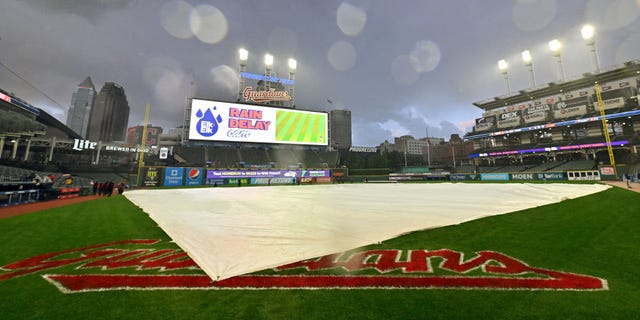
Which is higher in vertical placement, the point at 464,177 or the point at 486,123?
the point at 486,123

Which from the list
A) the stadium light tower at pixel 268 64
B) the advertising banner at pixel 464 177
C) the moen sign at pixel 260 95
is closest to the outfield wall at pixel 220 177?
the moen sign at pixel 260 95

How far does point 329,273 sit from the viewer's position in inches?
117

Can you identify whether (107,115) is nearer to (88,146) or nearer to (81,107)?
(81,107)

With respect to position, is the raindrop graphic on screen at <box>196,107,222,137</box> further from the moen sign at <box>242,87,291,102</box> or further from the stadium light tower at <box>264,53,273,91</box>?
the stadium light tower at <box>264,53,273,91</box>

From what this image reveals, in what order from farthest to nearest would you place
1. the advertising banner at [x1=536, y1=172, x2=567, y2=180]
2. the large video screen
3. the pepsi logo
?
the large video screen < the pepsi logo < the advertising banner at [x1=536, y1=172, x2=567, y2=180]

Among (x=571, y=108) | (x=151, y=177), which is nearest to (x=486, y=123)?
(x=571, y=108)

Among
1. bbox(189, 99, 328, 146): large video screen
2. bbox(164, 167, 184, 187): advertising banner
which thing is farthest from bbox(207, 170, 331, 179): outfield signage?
bbox(189, 99, 328, 146): large video screen

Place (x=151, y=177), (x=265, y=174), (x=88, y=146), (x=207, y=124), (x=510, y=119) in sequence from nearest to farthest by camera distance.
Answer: (x=151, y=177) < (x=207, y=124) < (x=265, y=174) < (x=88, y=146) < (x=510, y=119)

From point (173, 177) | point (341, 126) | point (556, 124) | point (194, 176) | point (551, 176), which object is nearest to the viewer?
point (173, 177)

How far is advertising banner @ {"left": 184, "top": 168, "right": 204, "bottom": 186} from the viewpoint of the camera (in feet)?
105

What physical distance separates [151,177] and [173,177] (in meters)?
2.51

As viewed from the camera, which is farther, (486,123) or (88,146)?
(486,123)

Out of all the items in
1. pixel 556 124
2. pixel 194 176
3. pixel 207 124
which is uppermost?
pixel 556 124

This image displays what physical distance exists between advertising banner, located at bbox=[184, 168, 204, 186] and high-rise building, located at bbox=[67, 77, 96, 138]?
190 meters
